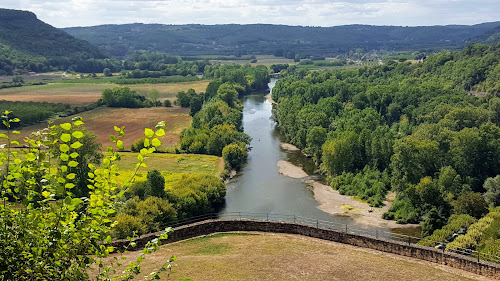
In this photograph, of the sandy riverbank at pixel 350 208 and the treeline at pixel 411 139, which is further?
the treeline at pixel 411 139

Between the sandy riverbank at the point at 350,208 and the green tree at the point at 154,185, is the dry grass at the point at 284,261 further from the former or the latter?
the sandy riverbank at the point at 350,208

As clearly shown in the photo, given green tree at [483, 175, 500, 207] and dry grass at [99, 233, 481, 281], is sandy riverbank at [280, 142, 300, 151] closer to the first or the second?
green tree at [483, 175, 500, 207]

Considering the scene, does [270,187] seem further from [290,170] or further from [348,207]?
[348,207]

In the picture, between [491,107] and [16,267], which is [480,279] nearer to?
[16,267]

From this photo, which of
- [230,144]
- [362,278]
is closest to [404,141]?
[230,144]

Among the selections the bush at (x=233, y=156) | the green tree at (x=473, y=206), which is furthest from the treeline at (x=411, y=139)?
the bush at (x=233, y=156)

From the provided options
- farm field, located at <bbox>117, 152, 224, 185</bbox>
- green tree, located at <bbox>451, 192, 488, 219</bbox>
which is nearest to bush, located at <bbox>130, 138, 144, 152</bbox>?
farm field, located at <bbox>117, 152, 224, 185</bbox>
